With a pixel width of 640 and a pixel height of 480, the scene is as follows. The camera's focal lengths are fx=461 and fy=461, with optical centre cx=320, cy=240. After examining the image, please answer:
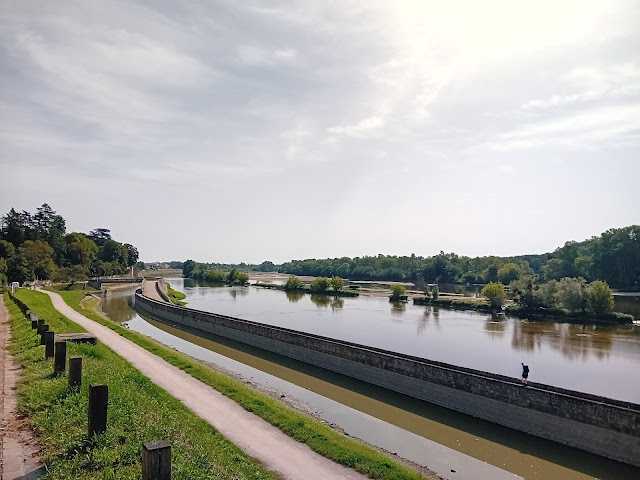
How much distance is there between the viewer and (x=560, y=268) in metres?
104

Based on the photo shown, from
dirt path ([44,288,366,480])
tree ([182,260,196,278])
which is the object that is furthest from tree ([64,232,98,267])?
dirt path ([44,288,366,480])

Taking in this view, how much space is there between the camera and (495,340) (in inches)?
1583

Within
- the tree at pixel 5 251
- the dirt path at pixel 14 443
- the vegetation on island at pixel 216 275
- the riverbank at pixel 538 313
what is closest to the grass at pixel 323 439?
the dirt path at pixel 14 443

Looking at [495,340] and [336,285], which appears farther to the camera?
[336,285]

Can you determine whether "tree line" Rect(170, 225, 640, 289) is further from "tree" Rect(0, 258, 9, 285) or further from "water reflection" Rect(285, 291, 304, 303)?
"tree" Rect(0, 258, 9, 285)

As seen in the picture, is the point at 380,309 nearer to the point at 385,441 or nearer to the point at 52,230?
the point at 385,441

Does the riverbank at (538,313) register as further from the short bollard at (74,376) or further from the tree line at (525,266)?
the short bollard at (74,376)

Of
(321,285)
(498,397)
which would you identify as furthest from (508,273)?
(498,397)

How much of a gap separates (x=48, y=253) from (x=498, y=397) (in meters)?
85.6

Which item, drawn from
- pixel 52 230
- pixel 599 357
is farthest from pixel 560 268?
pixel 52 230

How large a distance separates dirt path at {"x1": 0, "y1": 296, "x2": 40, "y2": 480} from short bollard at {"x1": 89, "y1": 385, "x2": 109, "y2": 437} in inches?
41.2

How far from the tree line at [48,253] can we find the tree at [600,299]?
70.4 meters

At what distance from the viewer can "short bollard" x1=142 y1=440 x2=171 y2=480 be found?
21.7ft

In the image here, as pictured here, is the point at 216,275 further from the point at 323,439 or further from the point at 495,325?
the point at 323,439
